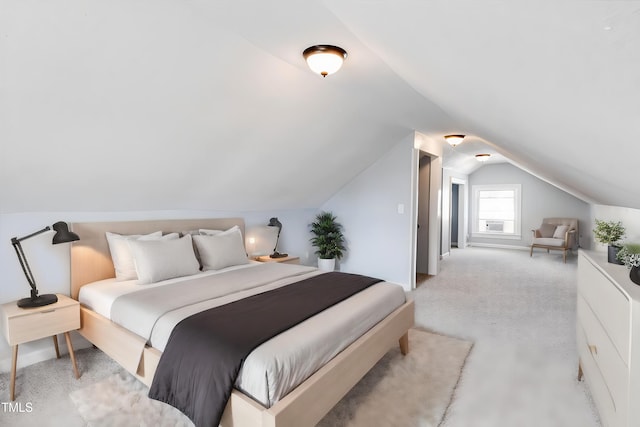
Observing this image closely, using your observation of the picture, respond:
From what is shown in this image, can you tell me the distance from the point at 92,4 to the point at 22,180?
1513mm

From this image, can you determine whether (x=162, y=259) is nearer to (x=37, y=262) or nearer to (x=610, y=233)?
(x=37, y=262)

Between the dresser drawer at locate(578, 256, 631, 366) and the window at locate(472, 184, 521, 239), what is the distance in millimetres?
7034

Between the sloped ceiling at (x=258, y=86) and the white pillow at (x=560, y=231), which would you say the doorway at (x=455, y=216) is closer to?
the white pillow at (x=560, y=231)

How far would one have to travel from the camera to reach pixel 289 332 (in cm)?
185

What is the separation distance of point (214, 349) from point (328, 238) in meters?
3.66

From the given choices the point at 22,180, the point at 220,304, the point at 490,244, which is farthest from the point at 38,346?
the point at 490,244

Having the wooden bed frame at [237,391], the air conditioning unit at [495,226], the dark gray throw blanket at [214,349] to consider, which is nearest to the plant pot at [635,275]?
the wooden bed frame at [237,391]

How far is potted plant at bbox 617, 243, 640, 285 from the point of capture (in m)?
1.51

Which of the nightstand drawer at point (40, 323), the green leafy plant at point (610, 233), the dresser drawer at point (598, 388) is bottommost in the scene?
the dresser drawer at point (598, 388)

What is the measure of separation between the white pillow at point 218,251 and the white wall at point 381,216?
2165mm

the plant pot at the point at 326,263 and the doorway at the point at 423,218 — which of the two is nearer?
the plant pot at the point at 326,263

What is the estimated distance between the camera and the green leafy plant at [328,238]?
5211 millimetres

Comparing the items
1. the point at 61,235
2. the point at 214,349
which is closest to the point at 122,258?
the point at 61,235

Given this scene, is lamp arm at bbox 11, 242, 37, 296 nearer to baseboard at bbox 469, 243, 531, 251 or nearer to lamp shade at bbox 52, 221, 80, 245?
lamp shade at bbox 52, 221, 80, 245
